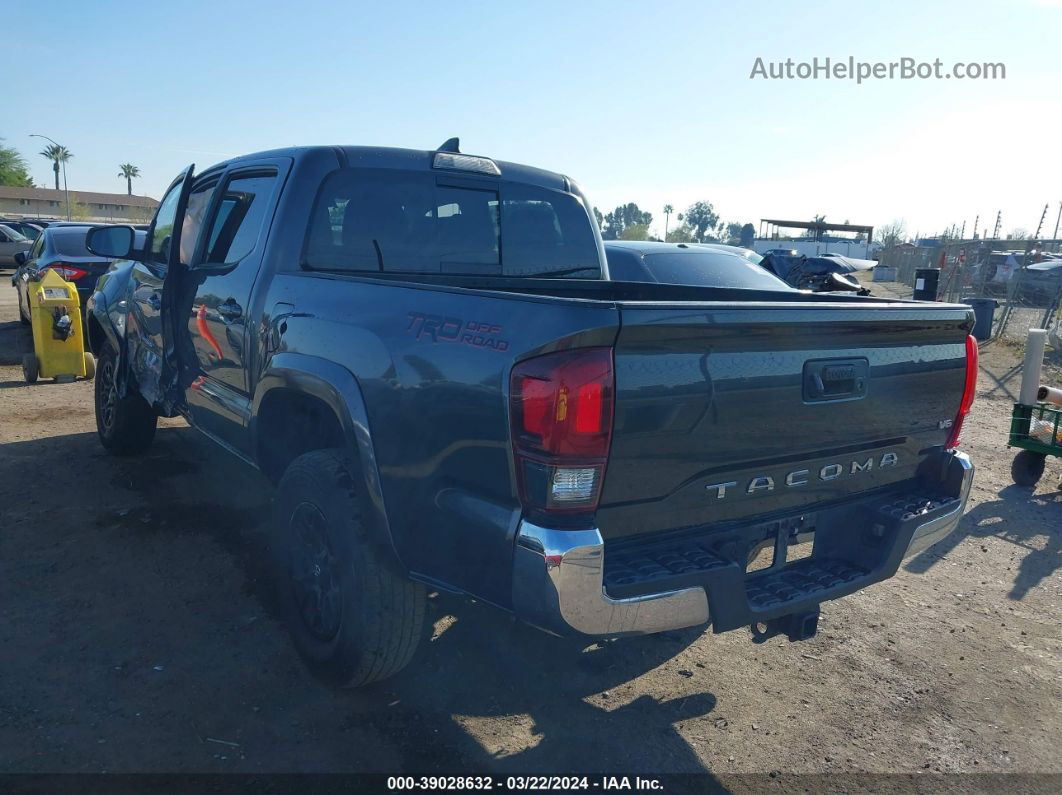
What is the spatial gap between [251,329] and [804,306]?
2.43 metres

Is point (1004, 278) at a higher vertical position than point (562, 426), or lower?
higher

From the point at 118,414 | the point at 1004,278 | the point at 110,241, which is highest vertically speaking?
the point at 110,241

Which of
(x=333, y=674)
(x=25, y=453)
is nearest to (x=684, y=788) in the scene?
(x=333, y=674)

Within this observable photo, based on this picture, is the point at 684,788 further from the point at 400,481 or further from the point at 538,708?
the point at 400,481

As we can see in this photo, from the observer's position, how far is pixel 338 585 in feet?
10.2

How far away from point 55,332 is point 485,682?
7.53 meters

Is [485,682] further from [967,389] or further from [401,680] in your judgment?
[967,389]

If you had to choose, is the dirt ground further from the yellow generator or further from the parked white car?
the parked white car

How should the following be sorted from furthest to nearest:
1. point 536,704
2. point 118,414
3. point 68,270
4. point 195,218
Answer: point 68,270 < point 118,414 < point 195,218 < point 536,704

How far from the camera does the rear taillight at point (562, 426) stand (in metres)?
2.24

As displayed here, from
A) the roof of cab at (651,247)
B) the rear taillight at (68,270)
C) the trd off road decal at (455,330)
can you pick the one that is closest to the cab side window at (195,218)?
the trd off road decal at (455,330)

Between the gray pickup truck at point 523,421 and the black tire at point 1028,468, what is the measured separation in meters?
3.54

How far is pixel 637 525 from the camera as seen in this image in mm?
2494

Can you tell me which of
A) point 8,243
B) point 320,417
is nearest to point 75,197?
point 8,243
